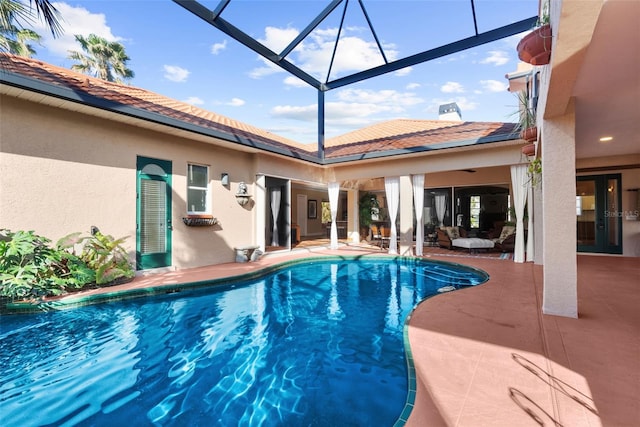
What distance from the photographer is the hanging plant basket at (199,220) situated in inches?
297

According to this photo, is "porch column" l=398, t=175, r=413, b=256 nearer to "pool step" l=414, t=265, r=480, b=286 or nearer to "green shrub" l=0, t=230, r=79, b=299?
"pool step" l=414, t=265, r=480, b=286

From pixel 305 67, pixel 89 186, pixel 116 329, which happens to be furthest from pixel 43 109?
pixel 305 67

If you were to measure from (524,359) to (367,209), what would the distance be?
11408 mm

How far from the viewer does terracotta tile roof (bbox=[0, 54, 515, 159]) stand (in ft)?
17.6

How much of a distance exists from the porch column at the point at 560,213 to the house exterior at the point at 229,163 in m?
0.01

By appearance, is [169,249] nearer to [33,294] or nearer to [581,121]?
[33,294]

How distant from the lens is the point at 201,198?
8156mm

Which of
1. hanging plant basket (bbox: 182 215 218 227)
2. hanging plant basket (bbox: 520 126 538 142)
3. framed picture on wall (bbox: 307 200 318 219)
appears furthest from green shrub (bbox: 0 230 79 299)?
framed picture on wall (bbox: 307 200 318 219)

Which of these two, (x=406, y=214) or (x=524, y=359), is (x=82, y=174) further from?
(x=406, y=214)

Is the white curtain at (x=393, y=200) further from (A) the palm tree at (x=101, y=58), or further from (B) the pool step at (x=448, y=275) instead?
(A) the palm tree at (x=101, y=58)

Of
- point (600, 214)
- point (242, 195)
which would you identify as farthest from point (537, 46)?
point (600, 214)

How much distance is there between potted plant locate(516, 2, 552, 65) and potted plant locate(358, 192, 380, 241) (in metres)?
11.2

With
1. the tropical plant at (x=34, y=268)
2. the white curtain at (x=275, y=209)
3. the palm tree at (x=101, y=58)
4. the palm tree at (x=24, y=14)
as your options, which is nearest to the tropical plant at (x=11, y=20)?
the palm tree at (x=24, y=14)

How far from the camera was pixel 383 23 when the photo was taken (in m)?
8.52
